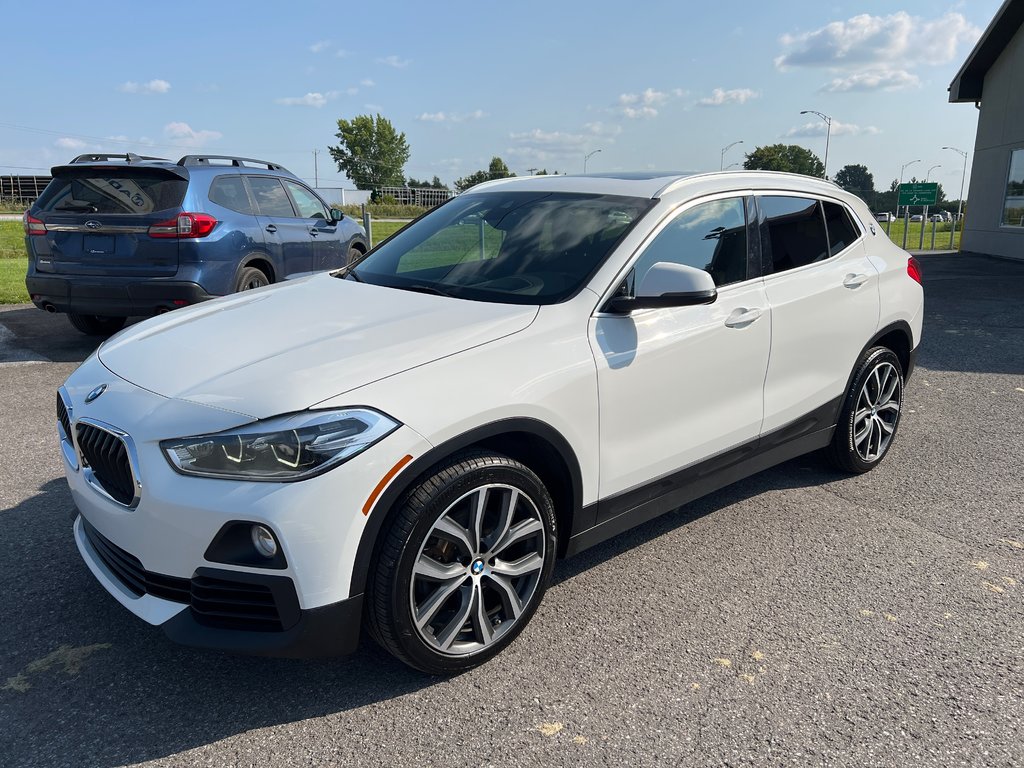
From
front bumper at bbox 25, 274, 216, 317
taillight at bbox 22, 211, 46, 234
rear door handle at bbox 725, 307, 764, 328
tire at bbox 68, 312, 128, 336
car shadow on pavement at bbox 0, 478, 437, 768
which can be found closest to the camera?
car shadow on pavement at bbox 0, 478, 437, 768

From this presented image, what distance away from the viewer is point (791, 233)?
4.12 meters

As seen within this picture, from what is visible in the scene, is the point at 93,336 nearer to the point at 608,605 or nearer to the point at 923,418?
the point at 608,605

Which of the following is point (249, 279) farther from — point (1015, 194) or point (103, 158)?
point (1015, 194)

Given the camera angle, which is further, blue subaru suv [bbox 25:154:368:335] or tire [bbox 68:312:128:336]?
tire [bbox 68:312:128:336]

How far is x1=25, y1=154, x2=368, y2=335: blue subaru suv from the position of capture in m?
Answer: 7.33

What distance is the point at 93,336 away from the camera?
8766mm

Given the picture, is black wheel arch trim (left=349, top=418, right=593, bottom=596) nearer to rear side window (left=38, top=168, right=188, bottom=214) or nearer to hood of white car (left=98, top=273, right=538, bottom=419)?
hood of white car (left=98, top=273, right=538, bottom=419)

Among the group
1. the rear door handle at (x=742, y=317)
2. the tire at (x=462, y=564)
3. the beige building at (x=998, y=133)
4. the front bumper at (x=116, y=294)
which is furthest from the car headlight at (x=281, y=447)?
the beige building at (x=998, y=133)

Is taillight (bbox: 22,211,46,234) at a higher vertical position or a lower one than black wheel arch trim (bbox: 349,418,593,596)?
higher

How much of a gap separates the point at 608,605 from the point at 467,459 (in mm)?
1066

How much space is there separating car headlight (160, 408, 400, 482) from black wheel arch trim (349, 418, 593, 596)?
17 centimetres

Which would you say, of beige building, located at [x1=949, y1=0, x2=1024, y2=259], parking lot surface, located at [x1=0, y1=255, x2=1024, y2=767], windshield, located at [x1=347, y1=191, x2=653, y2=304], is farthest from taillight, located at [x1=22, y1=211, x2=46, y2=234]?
beige building, located at [x1=949, y1=0, x2=1024, y2=259]

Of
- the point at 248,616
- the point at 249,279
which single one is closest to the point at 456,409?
the point at 248,616

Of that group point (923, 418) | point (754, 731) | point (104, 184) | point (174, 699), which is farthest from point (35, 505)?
point (923, 418)
